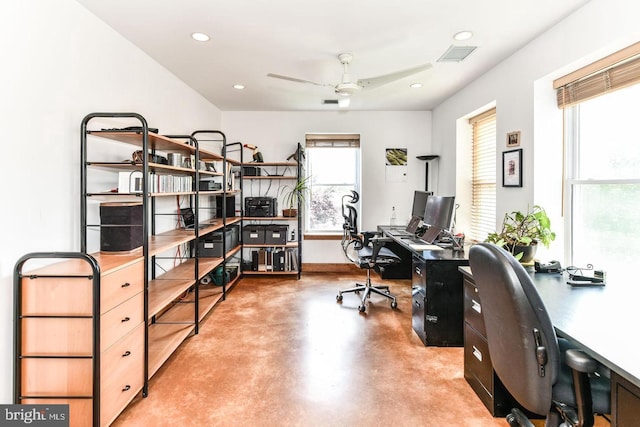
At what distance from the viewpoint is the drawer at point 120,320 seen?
68.9 inches

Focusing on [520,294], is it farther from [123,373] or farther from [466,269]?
[123,373]

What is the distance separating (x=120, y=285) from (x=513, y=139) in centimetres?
320

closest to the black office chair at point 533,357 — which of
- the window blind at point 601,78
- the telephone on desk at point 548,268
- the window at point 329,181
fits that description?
the telephone on desk at point 548,268

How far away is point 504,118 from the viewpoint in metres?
3.24

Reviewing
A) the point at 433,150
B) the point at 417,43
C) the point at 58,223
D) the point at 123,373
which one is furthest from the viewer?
the point at 433,150

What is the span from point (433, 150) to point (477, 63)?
81.5 inches

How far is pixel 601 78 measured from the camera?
7.45 ft

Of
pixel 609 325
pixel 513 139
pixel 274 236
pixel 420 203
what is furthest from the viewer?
pixel 274 236

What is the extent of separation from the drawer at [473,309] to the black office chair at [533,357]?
25.2 inches

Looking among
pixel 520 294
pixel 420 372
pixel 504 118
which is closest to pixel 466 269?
pixel 420 372

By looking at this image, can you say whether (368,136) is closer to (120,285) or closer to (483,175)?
(483,175)

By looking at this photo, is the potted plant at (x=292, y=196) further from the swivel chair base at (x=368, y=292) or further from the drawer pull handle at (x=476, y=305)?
the drawer pull handle at (x=476, y=305)

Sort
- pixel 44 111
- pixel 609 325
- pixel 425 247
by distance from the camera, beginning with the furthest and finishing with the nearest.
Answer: pixel 425 247
pixel 44 111
pixel 609 325

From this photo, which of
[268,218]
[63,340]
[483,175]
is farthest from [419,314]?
[268,218]
